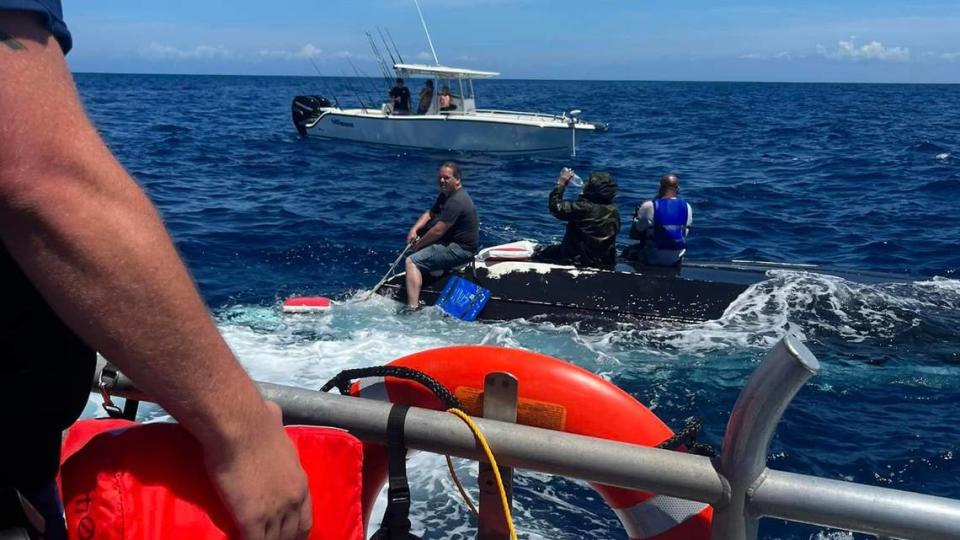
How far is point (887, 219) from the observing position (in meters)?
15.5

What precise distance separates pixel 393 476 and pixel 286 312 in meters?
7.40

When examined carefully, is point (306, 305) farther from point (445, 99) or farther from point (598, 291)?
point (445, 99)

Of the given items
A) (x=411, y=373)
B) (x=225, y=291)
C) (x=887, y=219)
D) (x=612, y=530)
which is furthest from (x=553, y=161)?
(x=411, y=373)

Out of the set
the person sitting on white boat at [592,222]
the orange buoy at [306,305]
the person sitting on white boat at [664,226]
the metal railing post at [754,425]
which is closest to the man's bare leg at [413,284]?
the orange buoy at [306,305]

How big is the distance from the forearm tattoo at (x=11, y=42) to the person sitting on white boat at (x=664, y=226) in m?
8.58

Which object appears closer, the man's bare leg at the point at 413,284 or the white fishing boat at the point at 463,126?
the man's bare leg at the point at 413,284

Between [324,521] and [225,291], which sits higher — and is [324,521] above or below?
above

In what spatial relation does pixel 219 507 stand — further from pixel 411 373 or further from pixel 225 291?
pixel 225 291

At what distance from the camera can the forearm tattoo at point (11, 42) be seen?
904 mm

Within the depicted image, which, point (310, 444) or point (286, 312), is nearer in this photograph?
point (310, 444)

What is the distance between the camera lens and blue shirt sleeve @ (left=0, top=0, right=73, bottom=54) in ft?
2.98

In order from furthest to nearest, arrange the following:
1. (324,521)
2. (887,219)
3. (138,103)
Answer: (138,103)
(887,219)
(324,521)

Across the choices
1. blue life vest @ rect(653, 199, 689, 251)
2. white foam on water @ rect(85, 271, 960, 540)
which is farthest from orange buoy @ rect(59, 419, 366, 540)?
blue life vest @ rect(653, 199, 689, 251)

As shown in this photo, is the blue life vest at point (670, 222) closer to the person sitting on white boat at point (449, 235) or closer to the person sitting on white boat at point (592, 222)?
the person sitting on white boat at point (592, 222)
